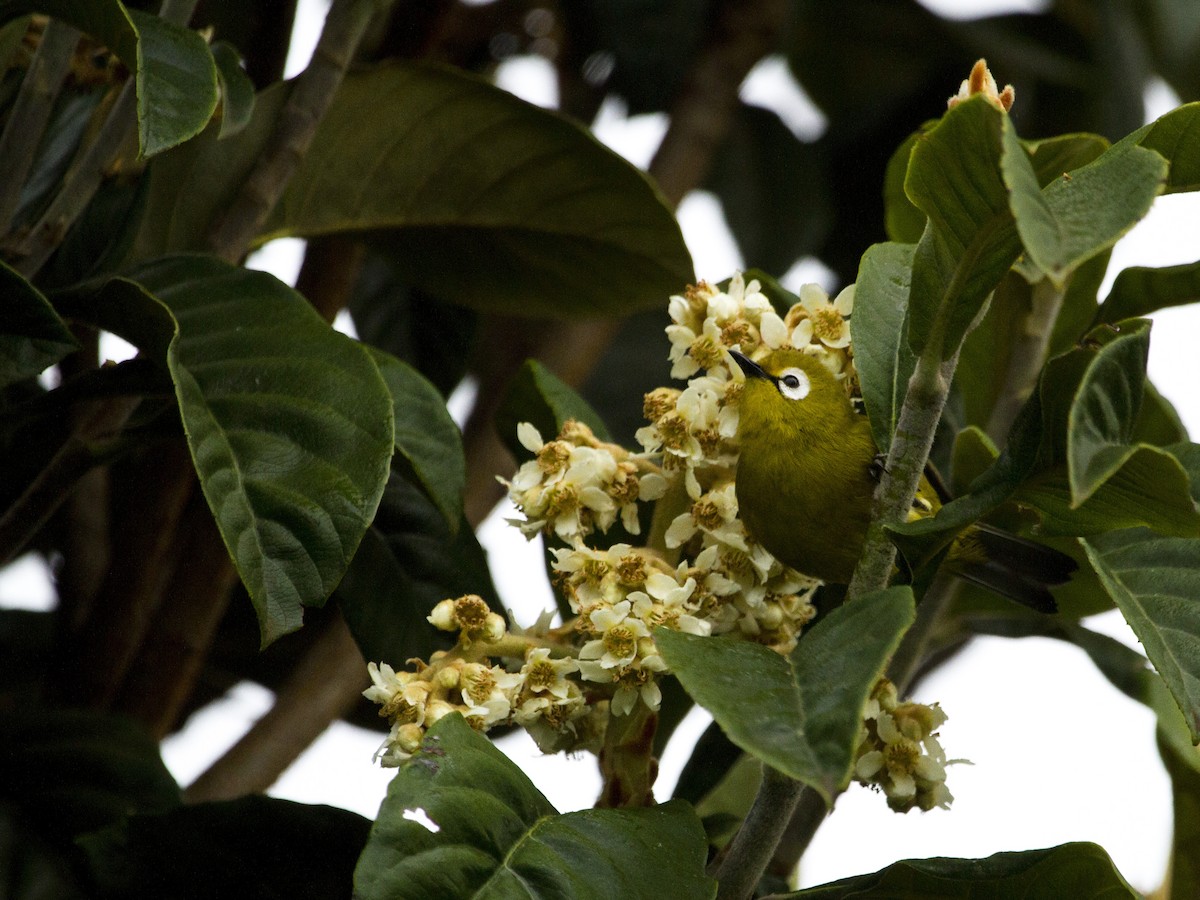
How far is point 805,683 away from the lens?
646 millimetres

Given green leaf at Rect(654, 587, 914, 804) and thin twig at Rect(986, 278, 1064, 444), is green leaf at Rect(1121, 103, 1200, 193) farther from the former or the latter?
thin twig at Rect(986, 278, 1064, 444)

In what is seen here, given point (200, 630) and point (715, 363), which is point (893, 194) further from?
point (200, 630)

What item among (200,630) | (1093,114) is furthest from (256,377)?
(1093,114)

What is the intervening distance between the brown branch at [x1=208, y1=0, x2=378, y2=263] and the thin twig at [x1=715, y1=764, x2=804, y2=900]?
0.64m

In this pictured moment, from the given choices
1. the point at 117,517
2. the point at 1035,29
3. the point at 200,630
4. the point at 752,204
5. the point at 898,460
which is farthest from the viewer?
the point at 1035,29

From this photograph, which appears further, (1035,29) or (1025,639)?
(1035,29)

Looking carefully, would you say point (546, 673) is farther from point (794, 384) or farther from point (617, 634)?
point (794, 384)

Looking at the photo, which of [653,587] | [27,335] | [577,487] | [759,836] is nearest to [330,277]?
[27,335]

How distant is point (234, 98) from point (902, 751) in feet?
2.16

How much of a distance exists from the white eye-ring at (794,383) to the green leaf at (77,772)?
0.63 meters

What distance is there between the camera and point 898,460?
0.73 meters

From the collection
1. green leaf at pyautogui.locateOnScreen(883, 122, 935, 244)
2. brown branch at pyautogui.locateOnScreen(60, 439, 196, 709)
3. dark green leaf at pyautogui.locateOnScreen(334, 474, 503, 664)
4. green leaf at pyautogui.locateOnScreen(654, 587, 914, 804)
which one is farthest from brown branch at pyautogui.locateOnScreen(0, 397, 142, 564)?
green leaf at pyautogui.locateOnScreen(883, 122, 935, 244)

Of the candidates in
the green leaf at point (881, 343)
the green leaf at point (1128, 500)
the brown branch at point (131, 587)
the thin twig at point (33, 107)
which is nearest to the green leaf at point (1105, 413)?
the green leaf at point (1128, 500)

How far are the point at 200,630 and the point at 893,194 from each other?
2.81ft
